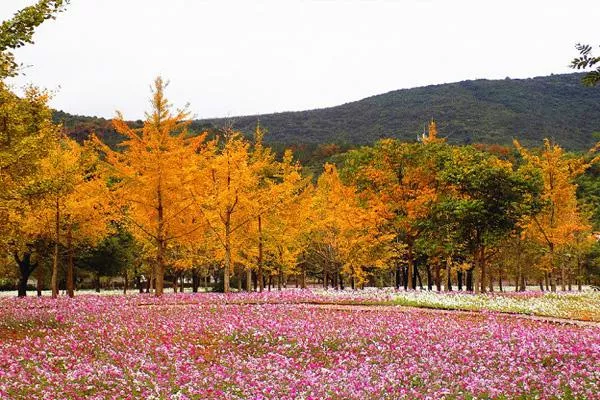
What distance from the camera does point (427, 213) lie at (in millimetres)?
34406

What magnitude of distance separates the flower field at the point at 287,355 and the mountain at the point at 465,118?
4764 inches

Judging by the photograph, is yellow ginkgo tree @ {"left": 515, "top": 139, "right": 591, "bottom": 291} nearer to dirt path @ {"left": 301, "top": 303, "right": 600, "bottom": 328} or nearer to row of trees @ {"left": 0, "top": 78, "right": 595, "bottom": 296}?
row of trees @ {"left": 0, "top": 78, "right": 595, "bottom": 296}

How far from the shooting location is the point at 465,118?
164875mm

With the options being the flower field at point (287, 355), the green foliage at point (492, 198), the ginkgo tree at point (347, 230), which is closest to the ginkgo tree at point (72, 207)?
the flower field at point (287, 355)

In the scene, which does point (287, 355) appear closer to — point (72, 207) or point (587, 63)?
point (587, 63)

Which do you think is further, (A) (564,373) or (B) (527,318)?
(B) (527,318)

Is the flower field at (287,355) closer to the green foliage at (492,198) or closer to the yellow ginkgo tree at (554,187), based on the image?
the green foliage at (492,198)

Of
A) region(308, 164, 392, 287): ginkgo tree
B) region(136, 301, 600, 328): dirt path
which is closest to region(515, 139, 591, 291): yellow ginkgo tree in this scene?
region(308, 164, 392, 287): ginkgo tree

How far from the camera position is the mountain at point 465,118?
149375 millimetres

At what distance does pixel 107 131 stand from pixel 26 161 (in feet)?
307

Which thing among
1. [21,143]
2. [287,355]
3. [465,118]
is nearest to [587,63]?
[287,355]

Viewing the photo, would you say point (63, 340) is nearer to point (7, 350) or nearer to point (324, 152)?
point (7, 350)

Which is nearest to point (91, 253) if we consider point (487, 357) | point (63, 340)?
point (63, 340)

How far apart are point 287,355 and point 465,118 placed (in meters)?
161
